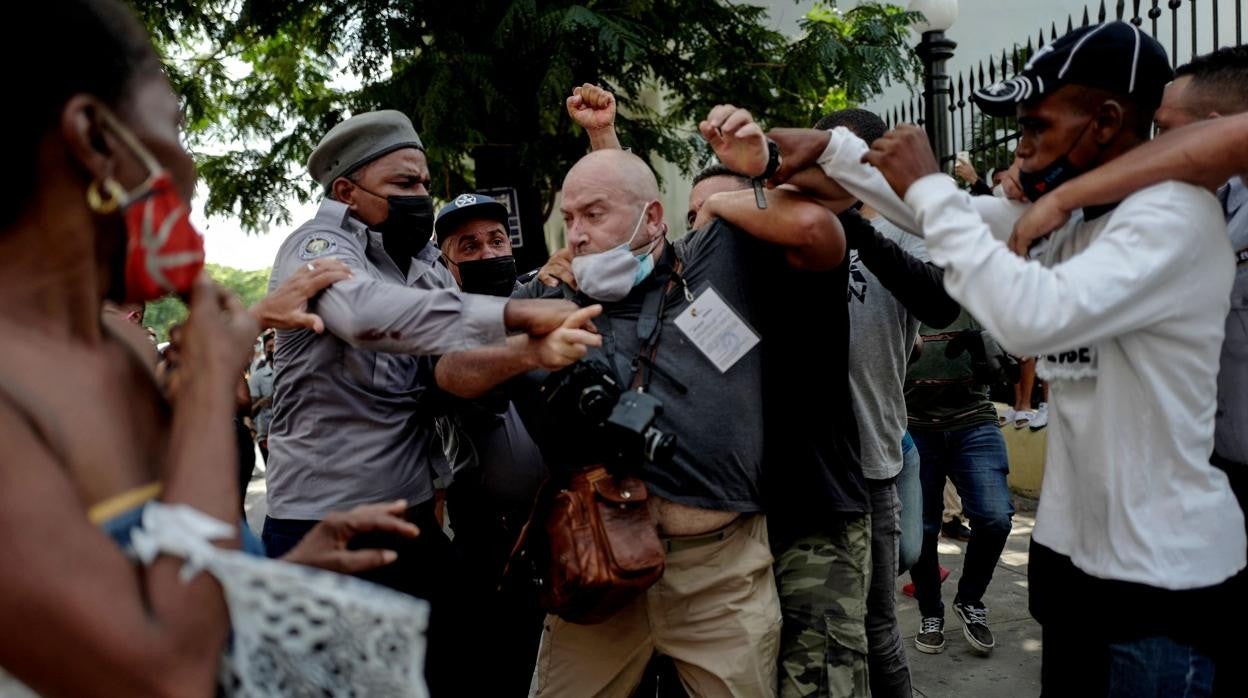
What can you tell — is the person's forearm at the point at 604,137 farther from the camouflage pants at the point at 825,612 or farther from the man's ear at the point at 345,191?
the camouflage pants at the point at 825,612

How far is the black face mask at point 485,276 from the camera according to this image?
12.4 ft

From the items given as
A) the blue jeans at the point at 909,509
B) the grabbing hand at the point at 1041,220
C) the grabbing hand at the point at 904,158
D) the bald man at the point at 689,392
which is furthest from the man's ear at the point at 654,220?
the blue jeans at the point at 909,509

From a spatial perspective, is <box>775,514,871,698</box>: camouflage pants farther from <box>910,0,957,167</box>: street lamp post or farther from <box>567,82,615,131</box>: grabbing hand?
<box>910,0,957,167</box>: street lamp post

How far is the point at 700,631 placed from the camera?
2400mm

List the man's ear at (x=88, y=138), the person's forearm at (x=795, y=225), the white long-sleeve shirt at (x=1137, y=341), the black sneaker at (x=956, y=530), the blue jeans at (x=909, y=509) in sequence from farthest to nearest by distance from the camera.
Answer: the black sneaker at (x=956, y=530)
the blue jeans at (x=909, y=509)
the person's forearm at (x=795, y=225)
the white long-sleeve shirt at (x=1137, y=341)
the man's ear at (x=88, y=138)

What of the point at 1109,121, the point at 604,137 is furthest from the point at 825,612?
the point at 604,137

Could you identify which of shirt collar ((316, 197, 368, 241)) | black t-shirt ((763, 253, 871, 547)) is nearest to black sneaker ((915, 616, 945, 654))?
black t-shirt ((763, 253, 871, 547))

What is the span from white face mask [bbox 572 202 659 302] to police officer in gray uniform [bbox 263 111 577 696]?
1.27ft

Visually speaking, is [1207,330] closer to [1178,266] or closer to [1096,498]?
[1178,266]

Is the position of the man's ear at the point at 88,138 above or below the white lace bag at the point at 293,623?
above

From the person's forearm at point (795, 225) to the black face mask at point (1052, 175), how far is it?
51cm

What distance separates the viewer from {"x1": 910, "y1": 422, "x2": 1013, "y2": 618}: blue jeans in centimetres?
423

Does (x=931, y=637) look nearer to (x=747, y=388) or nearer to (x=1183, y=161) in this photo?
(x=747, y=388)

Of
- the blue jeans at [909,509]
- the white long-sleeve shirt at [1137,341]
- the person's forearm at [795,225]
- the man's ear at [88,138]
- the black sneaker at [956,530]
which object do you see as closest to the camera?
the man's ear at [88,138]
